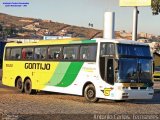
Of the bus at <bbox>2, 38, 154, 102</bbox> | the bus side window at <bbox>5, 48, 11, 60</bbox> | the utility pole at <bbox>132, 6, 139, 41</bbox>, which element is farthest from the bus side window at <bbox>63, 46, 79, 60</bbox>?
the utility pole at <bbox>132, 6, 139, 41</bbox>

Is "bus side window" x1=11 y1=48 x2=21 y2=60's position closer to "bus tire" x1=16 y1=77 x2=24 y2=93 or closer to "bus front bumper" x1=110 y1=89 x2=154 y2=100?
"bus tire" x1=16 y1=77 x2=24 y2=93

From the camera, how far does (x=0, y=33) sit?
498 ft

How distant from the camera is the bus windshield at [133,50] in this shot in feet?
70.8

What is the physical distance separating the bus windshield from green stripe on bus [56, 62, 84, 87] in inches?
96.9

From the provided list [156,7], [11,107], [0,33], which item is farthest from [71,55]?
[0,33]

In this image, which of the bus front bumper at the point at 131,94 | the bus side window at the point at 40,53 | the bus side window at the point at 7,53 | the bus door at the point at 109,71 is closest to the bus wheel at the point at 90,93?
the bus door at the point at 109,71

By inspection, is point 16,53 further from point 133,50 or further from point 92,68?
point 133,50

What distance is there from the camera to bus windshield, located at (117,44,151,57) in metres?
21.6

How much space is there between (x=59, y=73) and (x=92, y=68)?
281 cm

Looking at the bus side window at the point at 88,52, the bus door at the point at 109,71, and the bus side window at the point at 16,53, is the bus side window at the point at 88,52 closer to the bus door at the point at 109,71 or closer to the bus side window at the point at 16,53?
the bus door at the point at 109,71

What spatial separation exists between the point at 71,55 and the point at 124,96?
4.04 m

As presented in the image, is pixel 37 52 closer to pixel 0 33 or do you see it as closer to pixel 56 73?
pixel 56 73

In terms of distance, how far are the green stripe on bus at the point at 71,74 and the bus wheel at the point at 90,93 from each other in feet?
3.61

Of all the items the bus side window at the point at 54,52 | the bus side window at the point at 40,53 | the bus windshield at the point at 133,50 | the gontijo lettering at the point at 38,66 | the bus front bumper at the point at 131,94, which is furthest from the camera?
the bus side window at the point at 40,53
